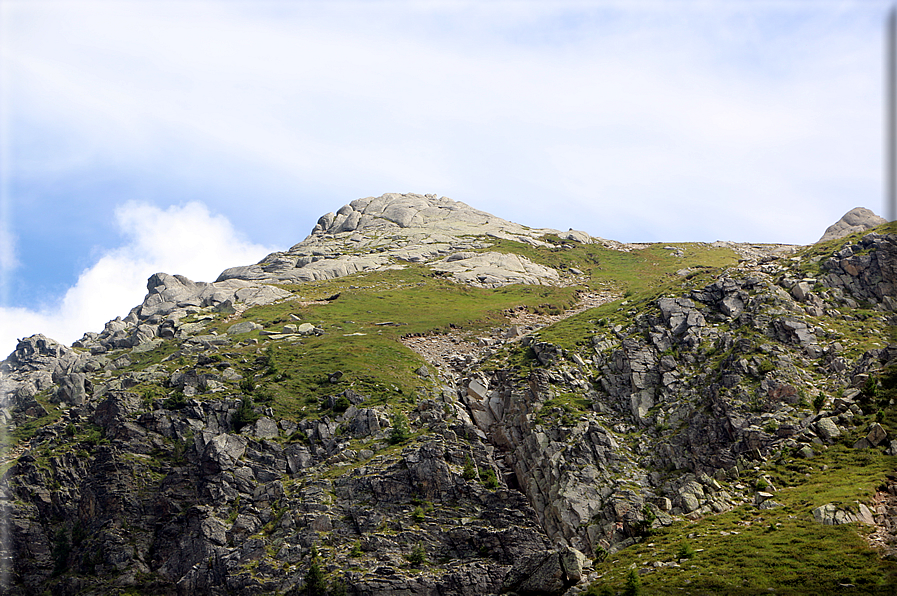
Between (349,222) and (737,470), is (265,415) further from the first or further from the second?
(349,222)

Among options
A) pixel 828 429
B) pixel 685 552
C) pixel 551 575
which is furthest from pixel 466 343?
pixel 551 575

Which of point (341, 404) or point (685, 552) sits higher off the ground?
point (341, 404)

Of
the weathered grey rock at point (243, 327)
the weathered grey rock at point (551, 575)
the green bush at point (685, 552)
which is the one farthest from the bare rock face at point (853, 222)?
the weathered grey rock at point (551, 575)

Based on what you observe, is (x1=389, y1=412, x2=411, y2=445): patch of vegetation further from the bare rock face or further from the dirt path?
the bare rock face

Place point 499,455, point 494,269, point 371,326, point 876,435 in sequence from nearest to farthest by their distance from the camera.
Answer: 1. point 876,435
2. point 499,455
3. point 371,326
4. point 494,269

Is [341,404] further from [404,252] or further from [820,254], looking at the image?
[404,252]

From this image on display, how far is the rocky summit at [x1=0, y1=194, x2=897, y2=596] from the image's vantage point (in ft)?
140

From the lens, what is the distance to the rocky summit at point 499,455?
1686 inches

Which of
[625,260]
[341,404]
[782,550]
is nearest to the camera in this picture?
[782,550]

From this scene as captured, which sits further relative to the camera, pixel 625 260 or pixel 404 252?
pixel 404 252

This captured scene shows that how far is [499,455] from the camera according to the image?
2689 inches

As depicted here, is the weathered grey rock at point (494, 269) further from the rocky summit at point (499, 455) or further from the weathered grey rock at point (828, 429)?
the weathered grey rock at point (828, 429)

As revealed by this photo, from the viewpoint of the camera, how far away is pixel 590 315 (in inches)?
3691

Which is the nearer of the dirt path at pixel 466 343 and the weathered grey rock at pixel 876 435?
the weathered grey rock at pixel 876 435
